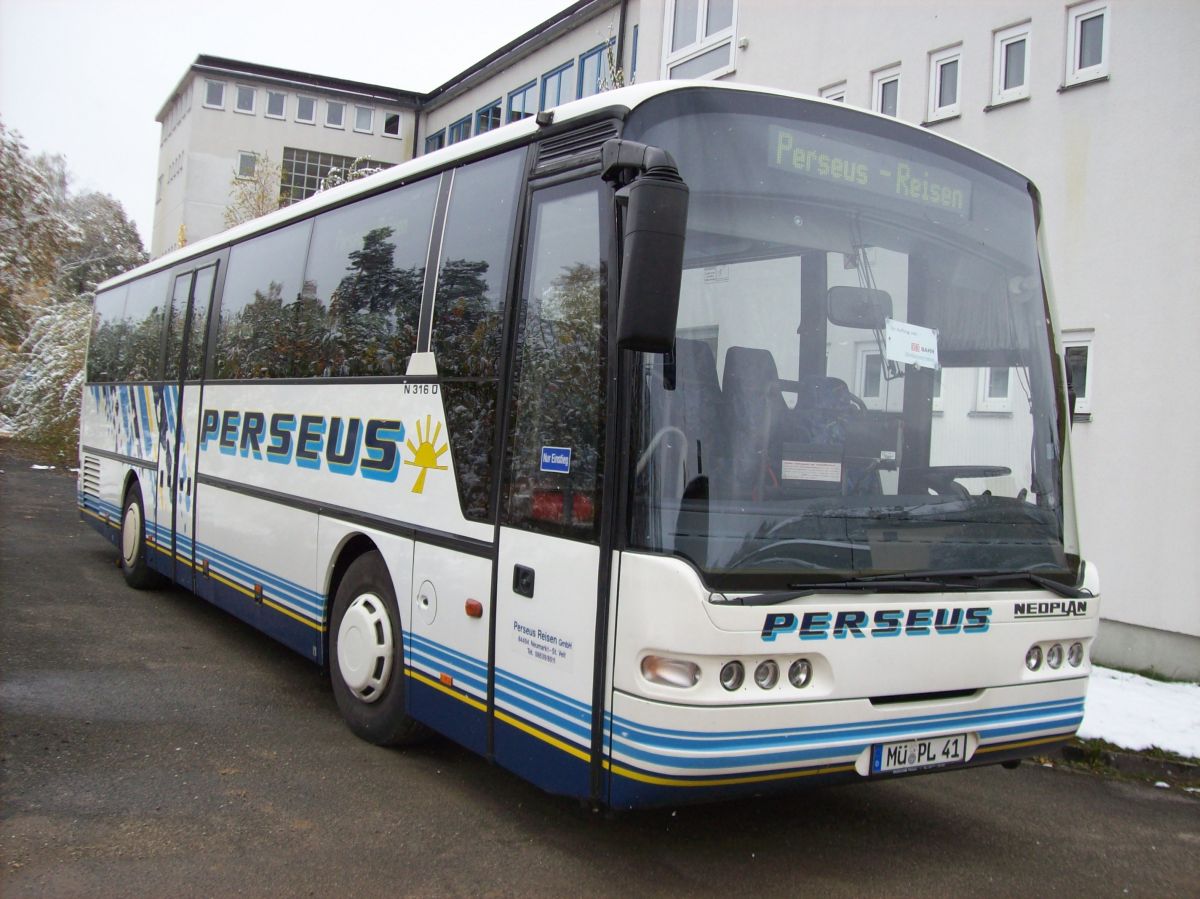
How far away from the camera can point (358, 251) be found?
6.93 meters

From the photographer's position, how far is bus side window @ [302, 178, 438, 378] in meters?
6.17

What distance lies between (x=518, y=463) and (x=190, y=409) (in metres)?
5.68

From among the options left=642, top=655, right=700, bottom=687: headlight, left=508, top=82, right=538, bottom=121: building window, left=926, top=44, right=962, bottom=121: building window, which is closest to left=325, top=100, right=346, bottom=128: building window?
left=508, top=82, right=538, bottom=121: building window

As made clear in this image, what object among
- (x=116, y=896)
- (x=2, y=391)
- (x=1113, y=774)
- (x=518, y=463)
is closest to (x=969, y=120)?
(x=1113, y=774)

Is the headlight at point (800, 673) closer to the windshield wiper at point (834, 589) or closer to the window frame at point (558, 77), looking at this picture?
the windshield wiper at point (834, 589)

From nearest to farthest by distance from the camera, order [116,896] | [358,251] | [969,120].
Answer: [116,896]
[358,251]
[969,120]

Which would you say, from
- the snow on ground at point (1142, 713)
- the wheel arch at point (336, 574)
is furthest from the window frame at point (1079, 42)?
the wheel arch at point (336, 574)

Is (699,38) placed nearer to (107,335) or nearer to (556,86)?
(107,335)

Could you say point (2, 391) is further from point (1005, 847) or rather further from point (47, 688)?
point (1005, 847)

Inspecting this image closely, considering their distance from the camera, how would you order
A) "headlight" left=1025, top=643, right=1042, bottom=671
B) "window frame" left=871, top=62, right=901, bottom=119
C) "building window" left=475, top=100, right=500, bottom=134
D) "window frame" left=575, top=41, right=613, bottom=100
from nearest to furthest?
"headlight" left=1025, top=643, right=1042, bottom=671 < "window frame" left=871, top=62, right=901, bottom=119 < "window frame" left=575, top=41, right=613, bottom=100 < "building window" left=475, top=100, right=500, bottom=134

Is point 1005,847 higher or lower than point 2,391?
lower

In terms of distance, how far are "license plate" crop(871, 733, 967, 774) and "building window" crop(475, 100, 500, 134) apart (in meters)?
28.8

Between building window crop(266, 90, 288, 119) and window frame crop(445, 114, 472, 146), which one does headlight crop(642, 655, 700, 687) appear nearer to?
window frame crop(445, 114, 472, 146)

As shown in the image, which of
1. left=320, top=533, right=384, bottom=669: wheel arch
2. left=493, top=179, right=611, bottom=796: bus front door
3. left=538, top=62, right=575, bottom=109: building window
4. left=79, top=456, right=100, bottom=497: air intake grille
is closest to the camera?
left=493, top=179, right=611, bottom=796: bus front door
